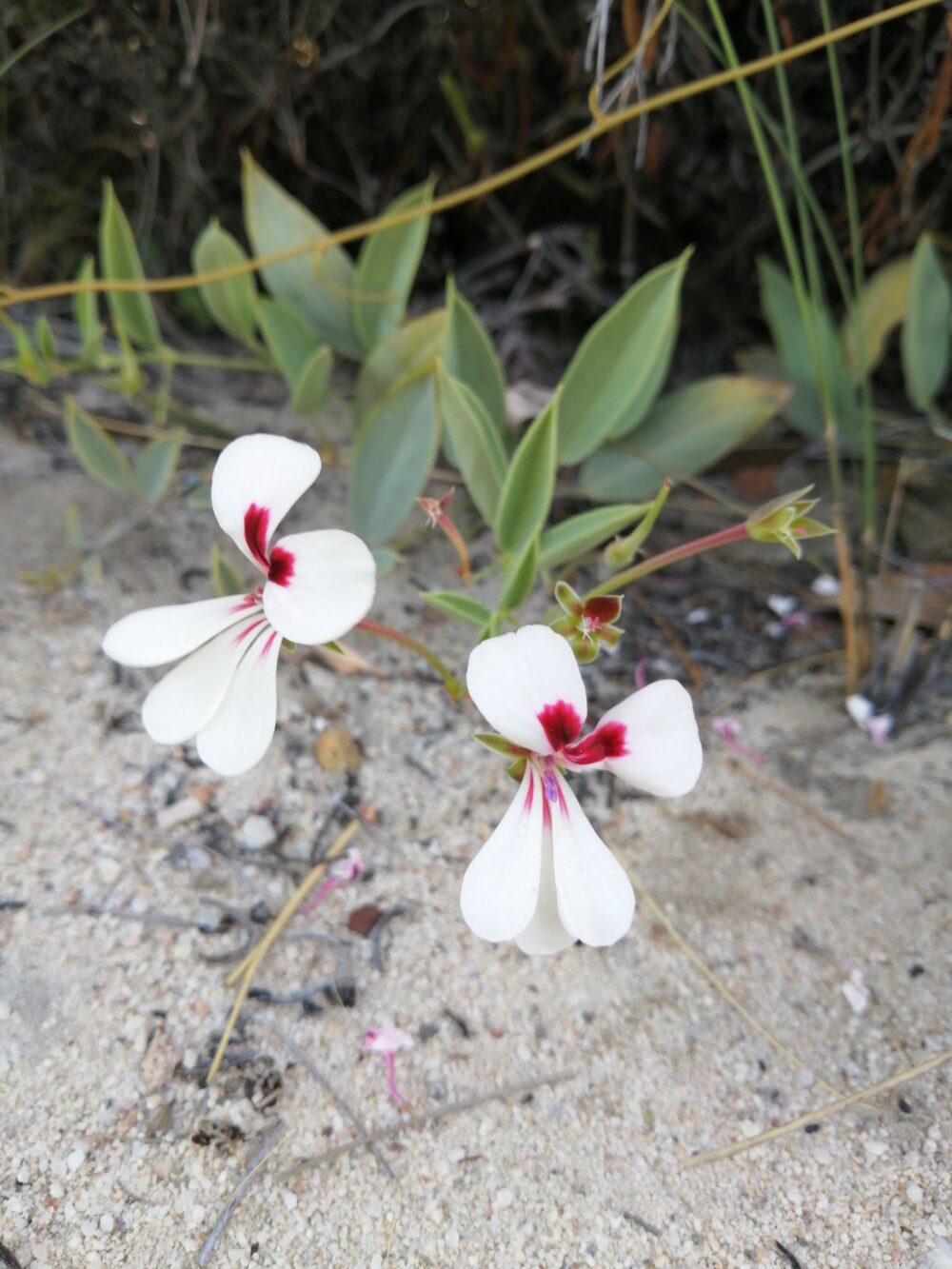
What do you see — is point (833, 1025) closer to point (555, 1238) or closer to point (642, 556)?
point (555, 1238)

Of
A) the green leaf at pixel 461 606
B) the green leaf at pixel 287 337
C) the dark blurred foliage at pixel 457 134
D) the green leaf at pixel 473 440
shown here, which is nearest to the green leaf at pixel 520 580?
the green leaf at pixel 461 606

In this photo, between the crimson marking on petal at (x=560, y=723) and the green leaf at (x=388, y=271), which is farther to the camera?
the green leaf at (x=388, y=271)

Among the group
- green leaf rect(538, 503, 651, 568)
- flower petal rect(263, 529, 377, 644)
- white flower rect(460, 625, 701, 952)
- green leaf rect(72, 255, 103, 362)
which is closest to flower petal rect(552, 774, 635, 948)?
white flower rect(460, 625, 701, 952)

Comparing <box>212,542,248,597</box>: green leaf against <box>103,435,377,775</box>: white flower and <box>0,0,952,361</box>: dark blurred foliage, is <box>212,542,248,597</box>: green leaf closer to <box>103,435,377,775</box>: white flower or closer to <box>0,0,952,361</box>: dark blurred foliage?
<box>103,435,377,775</box>: white flower

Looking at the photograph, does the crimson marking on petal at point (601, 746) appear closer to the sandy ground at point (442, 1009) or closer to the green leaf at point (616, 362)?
the sandy ground at point (442, 1009)

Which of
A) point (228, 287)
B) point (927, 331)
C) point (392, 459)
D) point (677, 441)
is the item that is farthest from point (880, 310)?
point (228, 287)

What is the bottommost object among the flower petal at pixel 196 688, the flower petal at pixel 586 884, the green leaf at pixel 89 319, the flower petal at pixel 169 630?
the flower petal at pixel 586 884

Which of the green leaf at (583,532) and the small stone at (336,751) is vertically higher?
the green leaf at (583,532)

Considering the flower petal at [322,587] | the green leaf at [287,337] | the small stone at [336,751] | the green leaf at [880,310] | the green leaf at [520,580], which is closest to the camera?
the flower petal at [322,587]
